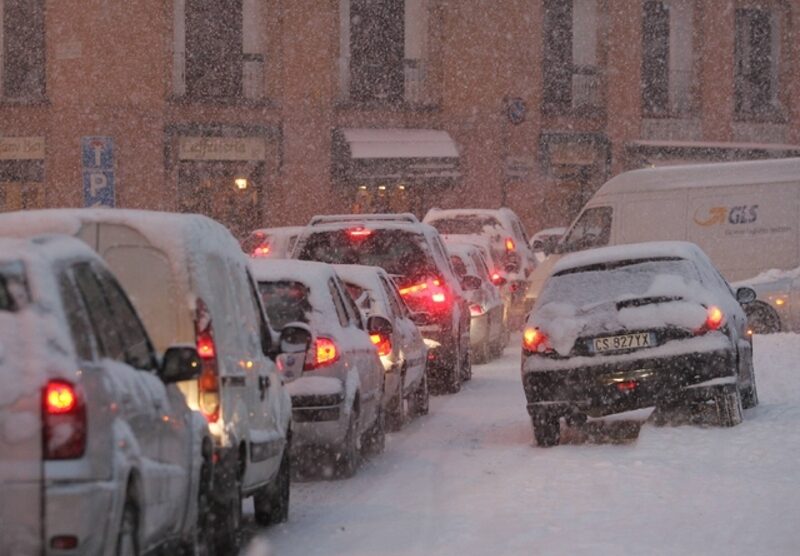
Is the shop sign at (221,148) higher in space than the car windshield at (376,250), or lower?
higher

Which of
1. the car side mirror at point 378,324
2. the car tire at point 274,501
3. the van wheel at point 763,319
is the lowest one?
the van wheel at point 763,319

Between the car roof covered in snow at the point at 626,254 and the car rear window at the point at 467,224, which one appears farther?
the car rear window at the point at 467,224

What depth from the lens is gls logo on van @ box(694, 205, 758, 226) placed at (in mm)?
25516

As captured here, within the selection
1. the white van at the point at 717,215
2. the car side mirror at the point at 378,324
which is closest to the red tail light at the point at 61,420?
the car side mirror at the point at 378,324

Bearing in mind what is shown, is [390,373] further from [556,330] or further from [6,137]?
[6,137]

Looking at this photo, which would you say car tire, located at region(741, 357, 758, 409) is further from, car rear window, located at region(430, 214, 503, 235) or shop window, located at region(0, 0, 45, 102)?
shop window, located at region(0, 0, 45, 102)

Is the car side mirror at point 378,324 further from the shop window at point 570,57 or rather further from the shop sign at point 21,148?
the shop window at point 570,57

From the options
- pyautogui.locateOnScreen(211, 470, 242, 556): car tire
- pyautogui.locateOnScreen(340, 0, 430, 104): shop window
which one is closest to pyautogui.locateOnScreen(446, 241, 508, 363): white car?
pyautogui.locateOnScreen(211, 470, 242, 556): car tire

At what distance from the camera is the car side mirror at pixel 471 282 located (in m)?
21.6

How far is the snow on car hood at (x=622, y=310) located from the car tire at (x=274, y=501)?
3.87 metres

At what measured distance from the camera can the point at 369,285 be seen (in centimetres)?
1598

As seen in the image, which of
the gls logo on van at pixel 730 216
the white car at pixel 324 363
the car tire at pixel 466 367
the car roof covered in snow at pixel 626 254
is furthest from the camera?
the gls logo on van at pixel 730 216

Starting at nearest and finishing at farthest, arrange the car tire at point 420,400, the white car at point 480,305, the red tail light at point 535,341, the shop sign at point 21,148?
the red tail light at point 535,341 < the car tire at point 420,400 < the white car at point 480,305 < the shop sign at point 21,148

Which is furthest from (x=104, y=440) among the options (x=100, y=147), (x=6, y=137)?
(x=6, y=137)
